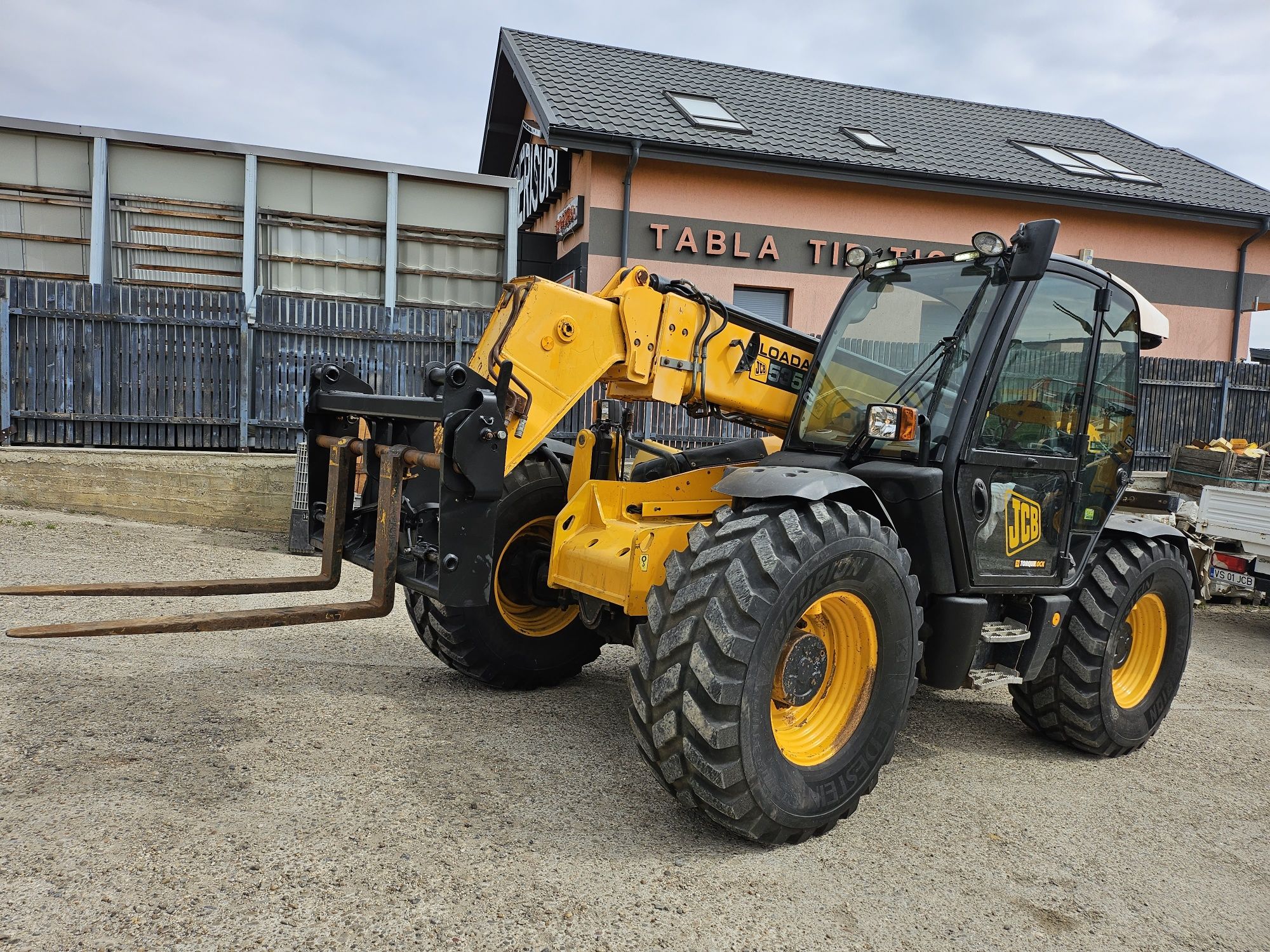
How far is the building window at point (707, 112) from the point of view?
48.1 feet

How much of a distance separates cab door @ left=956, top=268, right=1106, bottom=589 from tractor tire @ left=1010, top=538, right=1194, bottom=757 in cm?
31

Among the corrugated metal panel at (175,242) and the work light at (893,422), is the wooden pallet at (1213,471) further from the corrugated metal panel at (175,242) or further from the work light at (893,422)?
the corrugated metal panel at (175,242)

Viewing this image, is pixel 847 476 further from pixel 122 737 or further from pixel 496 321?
pixel 122 737

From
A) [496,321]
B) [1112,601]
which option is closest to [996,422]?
[1112,601]

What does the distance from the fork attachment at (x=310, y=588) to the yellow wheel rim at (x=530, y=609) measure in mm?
955

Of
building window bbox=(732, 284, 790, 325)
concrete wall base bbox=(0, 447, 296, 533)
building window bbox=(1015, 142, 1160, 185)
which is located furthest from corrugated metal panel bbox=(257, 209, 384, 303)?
building window bbox=(1015, 142, 1160, 185)

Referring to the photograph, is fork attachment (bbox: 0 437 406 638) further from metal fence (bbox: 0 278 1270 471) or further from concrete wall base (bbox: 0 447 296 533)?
metal fence (bbox: 0 278 1270 471)

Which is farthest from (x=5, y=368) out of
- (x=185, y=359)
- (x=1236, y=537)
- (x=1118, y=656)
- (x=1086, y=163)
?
(x=1086, y=163)

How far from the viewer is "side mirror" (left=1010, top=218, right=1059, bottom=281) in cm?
393

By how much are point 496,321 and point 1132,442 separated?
3.51 m

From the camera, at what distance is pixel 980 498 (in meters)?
4.16

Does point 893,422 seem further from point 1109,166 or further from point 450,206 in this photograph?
point 1109,166

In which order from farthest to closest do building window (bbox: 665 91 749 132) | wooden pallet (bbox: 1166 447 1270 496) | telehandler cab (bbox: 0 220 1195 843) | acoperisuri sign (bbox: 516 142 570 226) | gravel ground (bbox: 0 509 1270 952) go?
acoperisuri sign (bbox: 516 142 570 226)
building window (bbox: 665 91 749 132)
wooden pallet (bbox: 1166 447 1270 496)
telehandler cab (bbox: 0 220 1195 843)
gravel ground (bbox: 0 509 1270 952)

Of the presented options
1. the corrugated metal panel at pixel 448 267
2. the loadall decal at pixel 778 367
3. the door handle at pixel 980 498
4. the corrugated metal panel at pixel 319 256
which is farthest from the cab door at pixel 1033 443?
the corrugated metal panel at pixel 319 256
